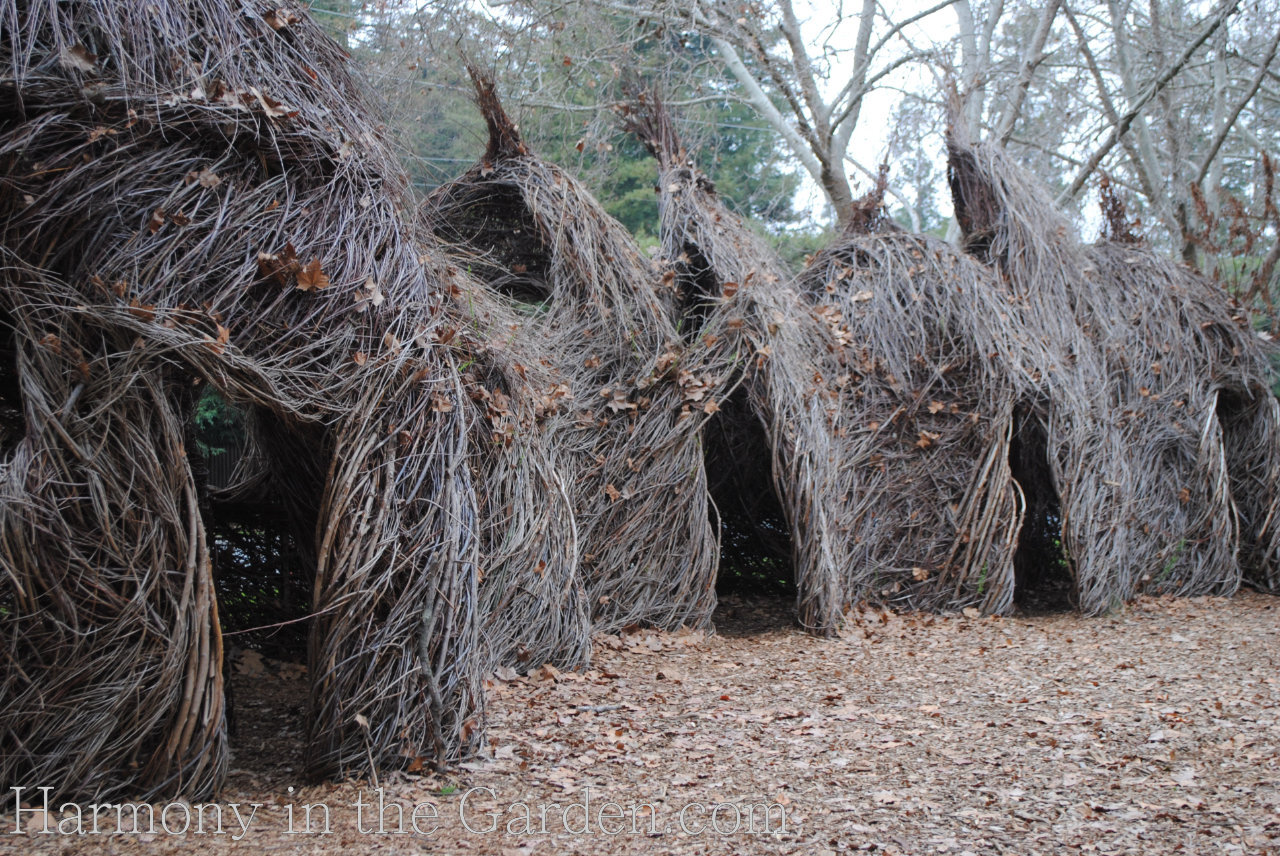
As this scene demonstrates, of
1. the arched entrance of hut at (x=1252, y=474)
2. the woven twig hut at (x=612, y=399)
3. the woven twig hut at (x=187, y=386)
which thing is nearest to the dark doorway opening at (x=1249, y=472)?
the arched entrance of hut at (x=1252, y=474)

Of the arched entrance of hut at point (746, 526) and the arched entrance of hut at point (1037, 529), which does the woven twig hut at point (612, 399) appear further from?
the arched entrance of hut at point (1037, 529)

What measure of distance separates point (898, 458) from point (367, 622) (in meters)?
4.26

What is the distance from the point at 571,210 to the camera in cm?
571

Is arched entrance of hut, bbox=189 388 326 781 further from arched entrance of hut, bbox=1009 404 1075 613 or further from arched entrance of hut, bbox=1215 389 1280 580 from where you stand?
arched entrance of hut, bbox=1215 389 1280 580

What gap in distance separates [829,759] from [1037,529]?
4.77m

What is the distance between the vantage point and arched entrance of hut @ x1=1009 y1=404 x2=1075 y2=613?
6.88 metres

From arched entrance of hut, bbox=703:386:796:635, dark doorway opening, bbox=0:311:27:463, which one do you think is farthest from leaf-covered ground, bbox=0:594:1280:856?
arched entrance of hut, bbox=703:386:796:635

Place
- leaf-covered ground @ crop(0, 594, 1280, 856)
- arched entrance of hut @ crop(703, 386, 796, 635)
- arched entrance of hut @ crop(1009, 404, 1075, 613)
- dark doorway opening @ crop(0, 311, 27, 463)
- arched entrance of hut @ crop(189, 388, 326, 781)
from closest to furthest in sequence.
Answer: leaf-covered ground @ crop(0, 594, 1280, 856) → dark doorway opening @ crop(0, 311, 27, 463) → arched entrance of hut @ crop(189, 388, 326, 781) → arched entrance of hut @ crop(703, 386, 796, 635) → arched entrance of hut @ crop(1009, 404, 1075, 613)

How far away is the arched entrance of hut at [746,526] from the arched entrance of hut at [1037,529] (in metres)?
1.82

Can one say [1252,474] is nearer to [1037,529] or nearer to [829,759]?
[1037,529]

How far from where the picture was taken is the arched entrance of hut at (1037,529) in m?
6.88

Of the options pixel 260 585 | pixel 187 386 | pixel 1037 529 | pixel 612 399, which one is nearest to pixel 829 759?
pixel 612 399

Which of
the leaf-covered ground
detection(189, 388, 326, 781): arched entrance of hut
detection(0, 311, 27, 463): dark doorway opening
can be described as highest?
detection(0, 311, 27, 463): dark doorway opening

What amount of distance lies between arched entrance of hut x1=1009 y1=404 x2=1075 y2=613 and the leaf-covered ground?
1761 millimetres
